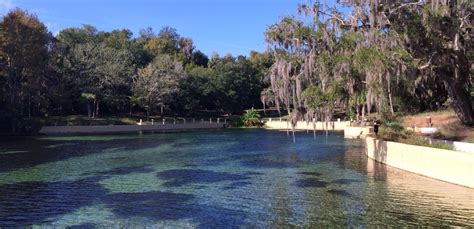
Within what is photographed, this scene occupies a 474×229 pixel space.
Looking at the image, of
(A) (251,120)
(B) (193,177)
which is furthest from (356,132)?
(B) (193,177)

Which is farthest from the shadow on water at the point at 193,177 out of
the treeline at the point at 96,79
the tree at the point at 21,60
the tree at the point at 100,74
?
the tree at the point at 100,74

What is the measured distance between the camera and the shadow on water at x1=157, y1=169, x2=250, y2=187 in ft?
67.2

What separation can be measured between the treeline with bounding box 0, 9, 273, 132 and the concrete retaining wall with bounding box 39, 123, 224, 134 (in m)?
3.95

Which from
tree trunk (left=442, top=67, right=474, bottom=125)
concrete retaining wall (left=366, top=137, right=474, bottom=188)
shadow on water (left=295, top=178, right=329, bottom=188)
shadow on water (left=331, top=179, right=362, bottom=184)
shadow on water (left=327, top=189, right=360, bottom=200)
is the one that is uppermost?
tree trunk (left=442, top=67, right=474, bottom=125)

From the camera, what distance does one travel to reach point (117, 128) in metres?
63.8

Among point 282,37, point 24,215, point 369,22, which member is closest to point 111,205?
point 24,215

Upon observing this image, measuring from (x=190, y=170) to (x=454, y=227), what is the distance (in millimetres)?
14606

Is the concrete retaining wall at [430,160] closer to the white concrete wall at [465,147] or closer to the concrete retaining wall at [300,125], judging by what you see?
the white concrete wall at [465,147]

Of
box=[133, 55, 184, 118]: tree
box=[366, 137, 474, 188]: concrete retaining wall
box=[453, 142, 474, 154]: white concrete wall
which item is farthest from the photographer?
box=[133, 55, 184, 118]: tree

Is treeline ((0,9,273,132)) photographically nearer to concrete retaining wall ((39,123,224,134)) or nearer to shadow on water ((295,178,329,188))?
concrete retaining wall ((39,123,224,134))

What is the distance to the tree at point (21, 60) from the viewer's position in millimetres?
53750

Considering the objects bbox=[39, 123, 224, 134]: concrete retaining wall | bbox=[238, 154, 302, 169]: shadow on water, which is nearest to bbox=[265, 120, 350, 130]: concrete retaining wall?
bbox=[39, 123, 224, 134]: concrete retaining wall

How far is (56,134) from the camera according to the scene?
56188 millimetres

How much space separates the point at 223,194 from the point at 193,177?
4.72 meters
